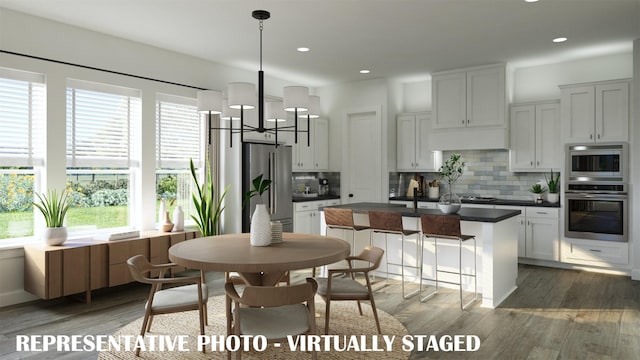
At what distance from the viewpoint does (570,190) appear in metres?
5.73

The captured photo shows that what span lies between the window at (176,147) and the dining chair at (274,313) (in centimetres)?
316

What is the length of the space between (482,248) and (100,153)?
433cm

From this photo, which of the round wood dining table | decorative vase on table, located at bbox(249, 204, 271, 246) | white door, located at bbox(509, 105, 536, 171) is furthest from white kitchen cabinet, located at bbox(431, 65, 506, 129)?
decorative vase on table, located at bbox(249, 204, 271, 246)

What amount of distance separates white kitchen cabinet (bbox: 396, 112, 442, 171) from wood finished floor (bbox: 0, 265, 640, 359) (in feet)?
8.76

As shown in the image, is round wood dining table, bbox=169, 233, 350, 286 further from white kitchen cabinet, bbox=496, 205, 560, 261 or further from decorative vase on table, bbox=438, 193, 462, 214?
white kitchen cabinet, bbox=496, 205, 560, 261

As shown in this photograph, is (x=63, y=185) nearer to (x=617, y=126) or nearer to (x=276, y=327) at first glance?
(x=276, y=327)

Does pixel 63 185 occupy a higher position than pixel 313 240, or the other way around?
pixel 63 185

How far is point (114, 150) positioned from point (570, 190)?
5.78 metres

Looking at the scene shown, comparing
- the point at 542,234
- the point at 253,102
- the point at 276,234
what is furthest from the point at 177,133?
the point at 542,234

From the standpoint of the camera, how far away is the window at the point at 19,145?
14.0ft

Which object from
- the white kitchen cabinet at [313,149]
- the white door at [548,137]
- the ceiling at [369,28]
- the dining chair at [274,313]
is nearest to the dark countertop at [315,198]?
the white kitchen cabinet at [313,149]

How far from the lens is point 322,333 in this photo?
3523 mm

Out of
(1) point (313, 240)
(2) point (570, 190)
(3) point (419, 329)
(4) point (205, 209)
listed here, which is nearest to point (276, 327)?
(1) point (313, 240)

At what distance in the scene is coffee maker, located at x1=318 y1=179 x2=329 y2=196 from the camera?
800 centimetres
